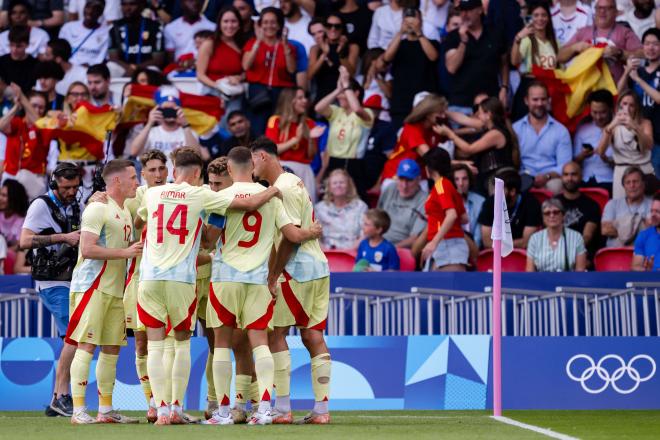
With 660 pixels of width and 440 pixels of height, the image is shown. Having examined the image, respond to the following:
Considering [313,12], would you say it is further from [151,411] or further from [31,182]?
[151,411]

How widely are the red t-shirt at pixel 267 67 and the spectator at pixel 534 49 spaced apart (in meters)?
3.33

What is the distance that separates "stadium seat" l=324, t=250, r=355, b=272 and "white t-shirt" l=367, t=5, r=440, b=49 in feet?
12.6

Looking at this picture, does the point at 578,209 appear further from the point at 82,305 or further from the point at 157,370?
the point at 157,370

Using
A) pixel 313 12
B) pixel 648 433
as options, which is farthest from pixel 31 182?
pixel 648 433

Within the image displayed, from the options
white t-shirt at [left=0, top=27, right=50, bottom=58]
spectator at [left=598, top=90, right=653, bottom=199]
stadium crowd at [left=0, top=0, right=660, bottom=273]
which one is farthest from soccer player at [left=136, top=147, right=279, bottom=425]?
white t-shirt at [left=0, top=27, right=50, bottom=58]

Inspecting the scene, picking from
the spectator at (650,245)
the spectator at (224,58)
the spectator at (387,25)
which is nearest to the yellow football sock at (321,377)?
the spectator at (650,245)

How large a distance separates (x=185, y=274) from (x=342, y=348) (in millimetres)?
3883

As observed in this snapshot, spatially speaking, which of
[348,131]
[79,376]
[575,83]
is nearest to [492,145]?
[575,83]

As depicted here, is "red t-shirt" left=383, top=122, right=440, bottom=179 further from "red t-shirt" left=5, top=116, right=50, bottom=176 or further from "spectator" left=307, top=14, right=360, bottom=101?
"red t-shirt" left=5, top=116, right=50, bottom=176

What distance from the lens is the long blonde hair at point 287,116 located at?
18.1 m

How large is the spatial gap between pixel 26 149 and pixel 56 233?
21.2 ft

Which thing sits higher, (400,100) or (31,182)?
(400,100)

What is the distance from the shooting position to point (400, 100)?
18.6 meters

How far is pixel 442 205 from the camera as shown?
639 inches
